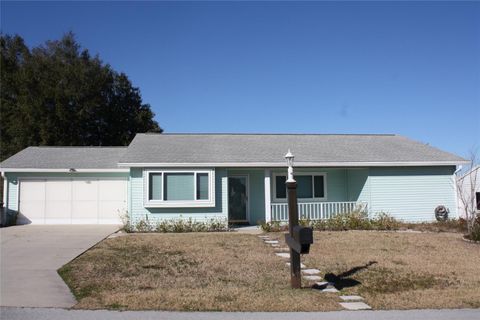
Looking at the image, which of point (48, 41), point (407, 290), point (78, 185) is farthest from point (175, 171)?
point (48, 41)

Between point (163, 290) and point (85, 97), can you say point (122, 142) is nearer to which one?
point (85, 97)

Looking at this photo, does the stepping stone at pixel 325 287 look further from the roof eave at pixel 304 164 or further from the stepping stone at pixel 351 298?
the roof eave at pixel 304 164

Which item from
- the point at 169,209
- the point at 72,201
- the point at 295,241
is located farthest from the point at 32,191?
the point at 295,241

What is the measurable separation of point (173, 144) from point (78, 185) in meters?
4.47

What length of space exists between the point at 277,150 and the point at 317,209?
3.16 m

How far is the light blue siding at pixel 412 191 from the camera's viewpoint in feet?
62.9

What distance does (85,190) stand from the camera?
20.2 m

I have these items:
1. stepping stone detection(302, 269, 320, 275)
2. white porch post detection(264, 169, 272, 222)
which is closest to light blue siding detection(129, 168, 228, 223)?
white porch post detection(264, 169, 272, 222)

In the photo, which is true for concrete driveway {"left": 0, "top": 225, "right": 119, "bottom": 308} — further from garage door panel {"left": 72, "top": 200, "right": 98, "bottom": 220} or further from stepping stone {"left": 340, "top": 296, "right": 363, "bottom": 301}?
stepping stone {"left": 340, "top": 296, "right": 363, "bottom": 301}

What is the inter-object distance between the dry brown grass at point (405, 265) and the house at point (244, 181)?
339cm

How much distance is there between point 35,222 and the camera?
1972 centimetres

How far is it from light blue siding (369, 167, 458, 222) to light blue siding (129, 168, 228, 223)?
6.18 meters

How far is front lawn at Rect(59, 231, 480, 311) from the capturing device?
7.43 meters

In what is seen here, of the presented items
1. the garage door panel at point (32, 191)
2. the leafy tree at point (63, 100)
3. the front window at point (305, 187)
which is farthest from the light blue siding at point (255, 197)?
the leafy tree at point (63, 100)
